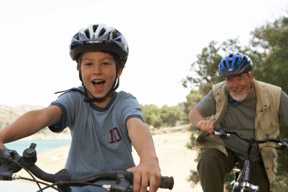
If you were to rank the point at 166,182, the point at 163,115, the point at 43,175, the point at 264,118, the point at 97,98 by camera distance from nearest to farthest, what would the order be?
the point at 166,182
the point at 43,175
the point at 97,98
the point at 264,118
the point at 163,115

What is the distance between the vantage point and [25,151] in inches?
92.0

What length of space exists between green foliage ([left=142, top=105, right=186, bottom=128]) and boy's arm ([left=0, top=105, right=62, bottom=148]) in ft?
185

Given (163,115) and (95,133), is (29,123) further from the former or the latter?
(163,115)

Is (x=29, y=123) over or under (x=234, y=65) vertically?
under

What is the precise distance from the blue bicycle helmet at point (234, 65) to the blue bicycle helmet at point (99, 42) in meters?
2.47

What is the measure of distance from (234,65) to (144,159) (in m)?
3.47

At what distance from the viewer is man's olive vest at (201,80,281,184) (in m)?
5.52

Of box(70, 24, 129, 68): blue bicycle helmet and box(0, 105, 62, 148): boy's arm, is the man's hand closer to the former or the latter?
box(70, 24, 129, 68): blue bicycle helmet

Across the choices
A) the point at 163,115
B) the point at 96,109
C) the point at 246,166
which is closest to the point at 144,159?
the point at 96,109

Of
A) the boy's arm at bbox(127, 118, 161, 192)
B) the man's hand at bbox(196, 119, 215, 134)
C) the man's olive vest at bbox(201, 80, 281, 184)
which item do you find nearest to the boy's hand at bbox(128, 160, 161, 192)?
the boy's arm at bbox(127, 118, 161, 192)

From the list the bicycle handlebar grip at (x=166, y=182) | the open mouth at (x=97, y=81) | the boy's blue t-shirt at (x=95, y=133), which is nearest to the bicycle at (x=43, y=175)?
the bicycle handlebar grip at (x=166, y=182)

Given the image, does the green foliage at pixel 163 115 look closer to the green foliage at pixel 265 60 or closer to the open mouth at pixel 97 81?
→ the green foliage at pixel 265 60

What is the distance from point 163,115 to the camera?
68.0 metres

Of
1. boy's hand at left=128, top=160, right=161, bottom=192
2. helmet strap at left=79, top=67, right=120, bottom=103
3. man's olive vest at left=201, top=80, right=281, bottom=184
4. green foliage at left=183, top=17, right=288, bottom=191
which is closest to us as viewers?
boy's hand at left=128, top=160, right=161, bottom=192
